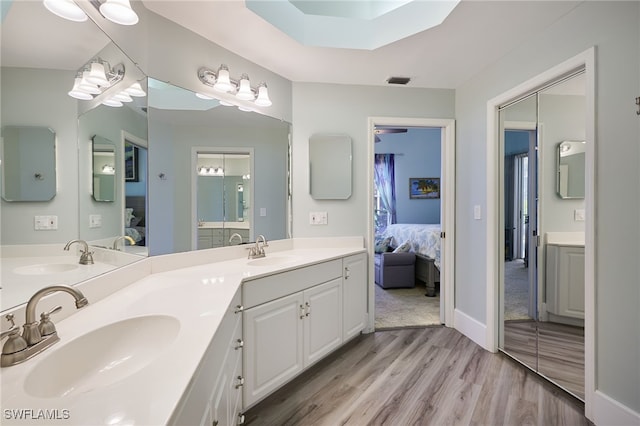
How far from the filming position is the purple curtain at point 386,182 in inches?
259

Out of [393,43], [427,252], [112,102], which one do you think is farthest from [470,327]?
[112,102]

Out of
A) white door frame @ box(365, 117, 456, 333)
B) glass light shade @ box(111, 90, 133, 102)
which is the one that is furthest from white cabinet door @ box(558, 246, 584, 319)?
glass light shade @ box(111, 90, 133, 102)

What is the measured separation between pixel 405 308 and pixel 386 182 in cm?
377

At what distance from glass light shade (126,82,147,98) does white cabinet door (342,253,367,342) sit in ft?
5.84

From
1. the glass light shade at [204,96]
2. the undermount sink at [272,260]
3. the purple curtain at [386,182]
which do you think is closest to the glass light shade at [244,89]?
the glass light shade at [204,96]

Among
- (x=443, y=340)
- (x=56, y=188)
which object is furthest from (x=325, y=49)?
(x=443, y=340)

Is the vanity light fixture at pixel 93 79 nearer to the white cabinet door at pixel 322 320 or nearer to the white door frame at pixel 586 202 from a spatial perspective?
the white cabinet door at pixel 322 320

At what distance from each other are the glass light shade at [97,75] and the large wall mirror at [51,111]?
4 cm

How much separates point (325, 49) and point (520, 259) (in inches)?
84.5

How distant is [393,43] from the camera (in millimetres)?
1998

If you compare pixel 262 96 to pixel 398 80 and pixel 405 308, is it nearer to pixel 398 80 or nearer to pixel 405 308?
pixel 398 80

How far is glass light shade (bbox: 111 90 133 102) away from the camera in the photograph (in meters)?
1.42

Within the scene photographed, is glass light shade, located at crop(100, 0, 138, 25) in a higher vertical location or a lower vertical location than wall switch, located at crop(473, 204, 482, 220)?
higher

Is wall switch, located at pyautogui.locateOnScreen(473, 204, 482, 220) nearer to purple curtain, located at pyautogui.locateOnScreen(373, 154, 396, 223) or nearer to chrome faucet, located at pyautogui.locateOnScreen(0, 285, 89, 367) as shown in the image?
chrome faucet, located at pyautogui.locateOnScreen(0, 285, 89, 367)
